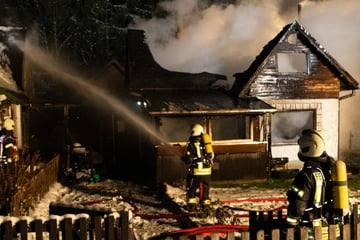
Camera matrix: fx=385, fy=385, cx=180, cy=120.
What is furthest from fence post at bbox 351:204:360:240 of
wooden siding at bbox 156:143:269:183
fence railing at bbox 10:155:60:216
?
wooden siding at bbox 156:143:269:183

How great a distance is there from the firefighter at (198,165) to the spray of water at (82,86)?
141 inches

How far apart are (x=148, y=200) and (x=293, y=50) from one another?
28.8 ft

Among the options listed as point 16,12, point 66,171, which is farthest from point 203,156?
point 16,12

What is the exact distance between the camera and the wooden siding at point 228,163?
492 inches

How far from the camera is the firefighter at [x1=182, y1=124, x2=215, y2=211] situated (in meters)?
8.87

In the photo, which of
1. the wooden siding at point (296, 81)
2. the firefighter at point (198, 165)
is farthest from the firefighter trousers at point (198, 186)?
the wooden siding at point (296, 81)

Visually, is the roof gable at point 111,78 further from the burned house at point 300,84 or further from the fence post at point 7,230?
the fence post at point 7,230

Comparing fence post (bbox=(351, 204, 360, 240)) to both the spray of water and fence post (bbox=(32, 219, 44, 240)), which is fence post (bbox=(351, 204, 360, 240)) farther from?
the spray of water

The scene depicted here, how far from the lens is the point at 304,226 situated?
472 cm

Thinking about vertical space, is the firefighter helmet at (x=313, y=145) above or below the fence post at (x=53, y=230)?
above

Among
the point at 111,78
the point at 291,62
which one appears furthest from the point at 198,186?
the point at 111,78

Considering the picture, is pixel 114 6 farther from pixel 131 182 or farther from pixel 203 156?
pixel 203 156

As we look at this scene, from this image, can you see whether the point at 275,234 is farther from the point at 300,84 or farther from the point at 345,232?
the point at 300,84

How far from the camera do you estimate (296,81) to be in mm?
15750
